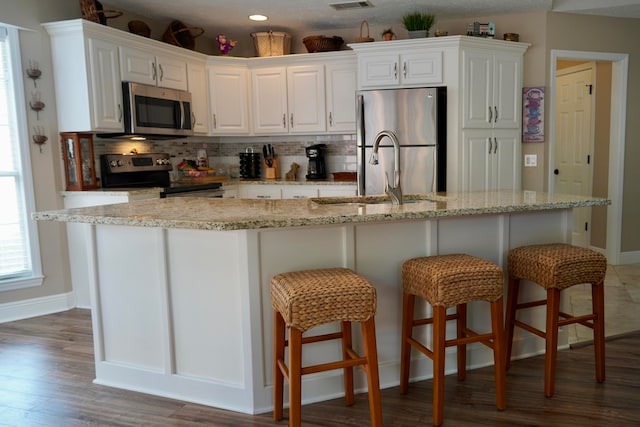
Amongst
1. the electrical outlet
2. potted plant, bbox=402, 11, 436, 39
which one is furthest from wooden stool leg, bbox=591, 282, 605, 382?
potted plant, bbox=402, 11, 436, 39

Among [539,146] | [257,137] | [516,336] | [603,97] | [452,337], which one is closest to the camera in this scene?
[452,337]

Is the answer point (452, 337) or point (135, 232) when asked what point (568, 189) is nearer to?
point (452, 337)

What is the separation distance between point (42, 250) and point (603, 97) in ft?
17.7

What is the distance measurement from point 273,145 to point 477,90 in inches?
90.0

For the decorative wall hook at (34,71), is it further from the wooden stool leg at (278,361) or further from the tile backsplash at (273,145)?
the wooden stool leg at (278,361)

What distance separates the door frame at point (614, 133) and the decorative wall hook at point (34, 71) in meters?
4.32

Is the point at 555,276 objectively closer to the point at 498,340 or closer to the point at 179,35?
the point at 498,340

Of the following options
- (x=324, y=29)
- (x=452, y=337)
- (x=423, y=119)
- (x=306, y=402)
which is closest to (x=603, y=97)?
(x=423, y=119)

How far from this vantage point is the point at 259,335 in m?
2.35

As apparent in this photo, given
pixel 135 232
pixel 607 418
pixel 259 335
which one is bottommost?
pixel 607 418

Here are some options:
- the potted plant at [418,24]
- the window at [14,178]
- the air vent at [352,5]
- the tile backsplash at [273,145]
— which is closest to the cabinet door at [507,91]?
the potted plant at [418,24]

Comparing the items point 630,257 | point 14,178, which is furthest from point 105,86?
point 630,257

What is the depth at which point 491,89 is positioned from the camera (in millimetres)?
4598

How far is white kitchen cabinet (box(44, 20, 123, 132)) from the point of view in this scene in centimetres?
379
